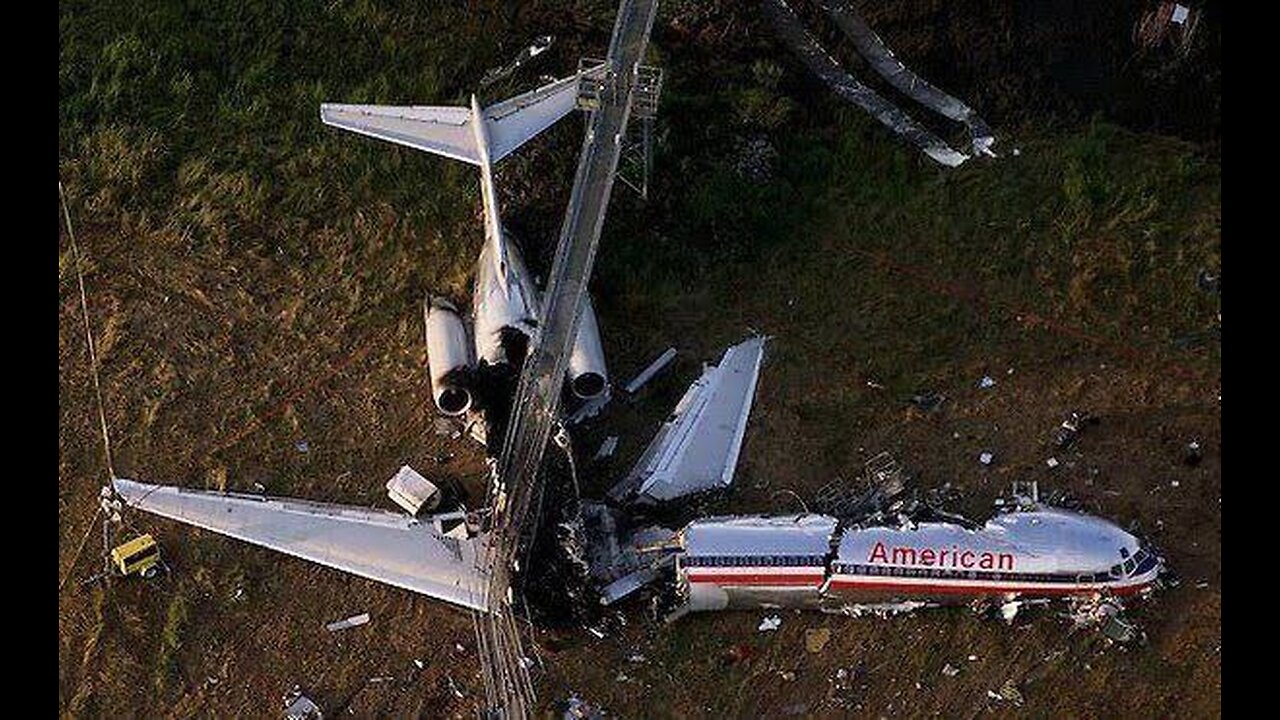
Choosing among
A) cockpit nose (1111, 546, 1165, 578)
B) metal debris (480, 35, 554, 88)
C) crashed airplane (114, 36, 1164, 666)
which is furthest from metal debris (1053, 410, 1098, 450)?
metal debris (480, 35, 554, 88)

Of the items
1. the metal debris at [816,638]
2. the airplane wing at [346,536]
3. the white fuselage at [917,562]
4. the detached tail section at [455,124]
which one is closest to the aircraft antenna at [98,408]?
the airplane wing at [346,536]

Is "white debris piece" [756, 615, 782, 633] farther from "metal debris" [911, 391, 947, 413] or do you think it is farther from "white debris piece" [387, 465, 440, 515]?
"white debris piece" [387, 465, 440, 515]

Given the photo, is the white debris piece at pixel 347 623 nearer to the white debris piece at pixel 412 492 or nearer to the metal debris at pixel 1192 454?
the white debris piece at pixel 412 492

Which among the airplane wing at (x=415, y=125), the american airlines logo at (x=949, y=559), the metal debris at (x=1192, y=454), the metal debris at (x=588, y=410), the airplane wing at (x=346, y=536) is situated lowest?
the airplane wing at (x=346, y=536)

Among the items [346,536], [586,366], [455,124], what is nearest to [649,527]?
[586,366]

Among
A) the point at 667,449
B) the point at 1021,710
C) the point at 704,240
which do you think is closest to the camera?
the point at 1021,710

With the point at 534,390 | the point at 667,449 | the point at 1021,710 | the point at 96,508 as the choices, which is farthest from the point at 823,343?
the point at 96,508

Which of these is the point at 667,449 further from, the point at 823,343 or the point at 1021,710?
the point at 1021,710
